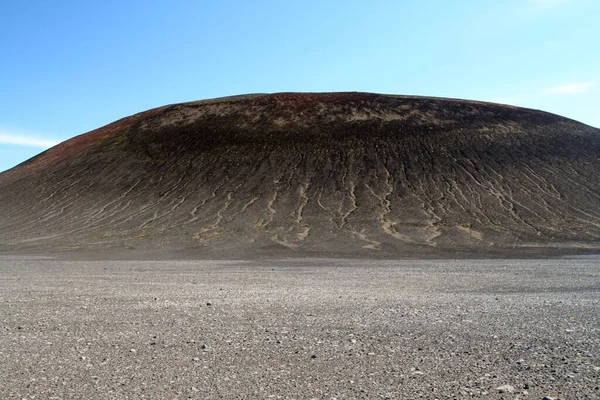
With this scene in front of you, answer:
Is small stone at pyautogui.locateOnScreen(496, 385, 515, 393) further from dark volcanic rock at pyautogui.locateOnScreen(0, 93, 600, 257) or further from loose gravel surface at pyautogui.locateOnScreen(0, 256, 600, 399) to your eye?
dark volcanic rock at pyautogui.locateOnScreen(0, 93, 600, 257)

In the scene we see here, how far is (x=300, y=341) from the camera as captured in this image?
8.29 metres

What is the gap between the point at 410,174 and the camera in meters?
52.9

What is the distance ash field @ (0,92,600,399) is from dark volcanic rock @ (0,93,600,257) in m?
0.28

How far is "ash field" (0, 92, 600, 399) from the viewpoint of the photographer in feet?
22.4

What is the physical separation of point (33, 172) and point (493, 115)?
170ft

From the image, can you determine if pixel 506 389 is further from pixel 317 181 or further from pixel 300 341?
pixel 317 181

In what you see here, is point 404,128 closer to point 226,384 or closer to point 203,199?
point 203,199

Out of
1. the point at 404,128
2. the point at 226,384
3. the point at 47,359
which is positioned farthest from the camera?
the point at 404,128

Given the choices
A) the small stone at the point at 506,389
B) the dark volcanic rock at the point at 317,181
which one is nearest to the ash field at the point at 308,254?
the small stone at the point at 506,389

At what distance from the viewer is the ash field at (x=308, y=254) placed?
22.4ft

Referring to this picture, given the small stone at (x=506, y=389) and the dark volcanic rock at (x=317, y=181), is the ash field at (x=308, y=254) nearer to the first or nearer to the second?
the small stone at (x=506, y=389)

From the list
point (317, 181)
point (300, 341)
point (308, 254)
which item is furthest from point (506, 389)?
point (317, 181)

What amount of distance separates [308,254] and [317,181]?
21.0 meters

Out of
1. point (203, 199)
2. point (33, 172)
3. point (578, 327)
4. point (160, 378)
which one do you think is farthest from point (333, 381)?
point (33, 172)
